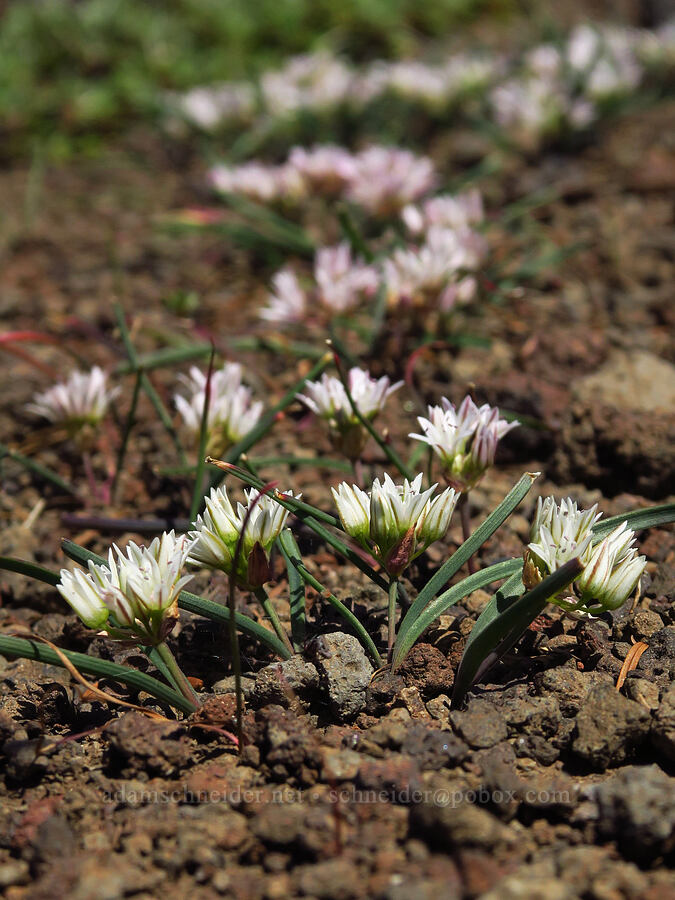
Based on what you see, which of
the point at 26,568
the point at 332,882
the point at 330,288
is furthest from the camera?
the point at 330,288

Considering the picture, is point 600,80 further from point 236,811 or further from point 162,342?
point 236,811

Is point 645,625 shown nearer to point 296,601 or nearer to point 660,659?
point 660,659

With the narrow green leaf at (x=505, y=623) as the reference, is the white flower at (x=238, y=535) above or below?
above

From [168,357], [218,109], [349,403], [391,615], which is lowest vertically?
[391,615]

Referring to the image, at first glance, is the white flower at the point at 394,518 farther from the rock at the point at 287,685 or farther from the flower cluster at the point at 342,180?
the flower cluster at the point at 342,180

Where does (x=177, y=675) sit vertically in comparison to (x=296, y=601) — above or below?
below

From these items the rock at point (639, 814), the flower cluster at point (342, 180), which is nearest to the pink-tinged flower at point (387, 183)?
the flower cluster at point (342, 180)

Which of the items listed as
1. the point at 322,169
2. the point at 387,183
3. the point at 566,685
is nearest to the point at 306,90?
the point at 322,169
